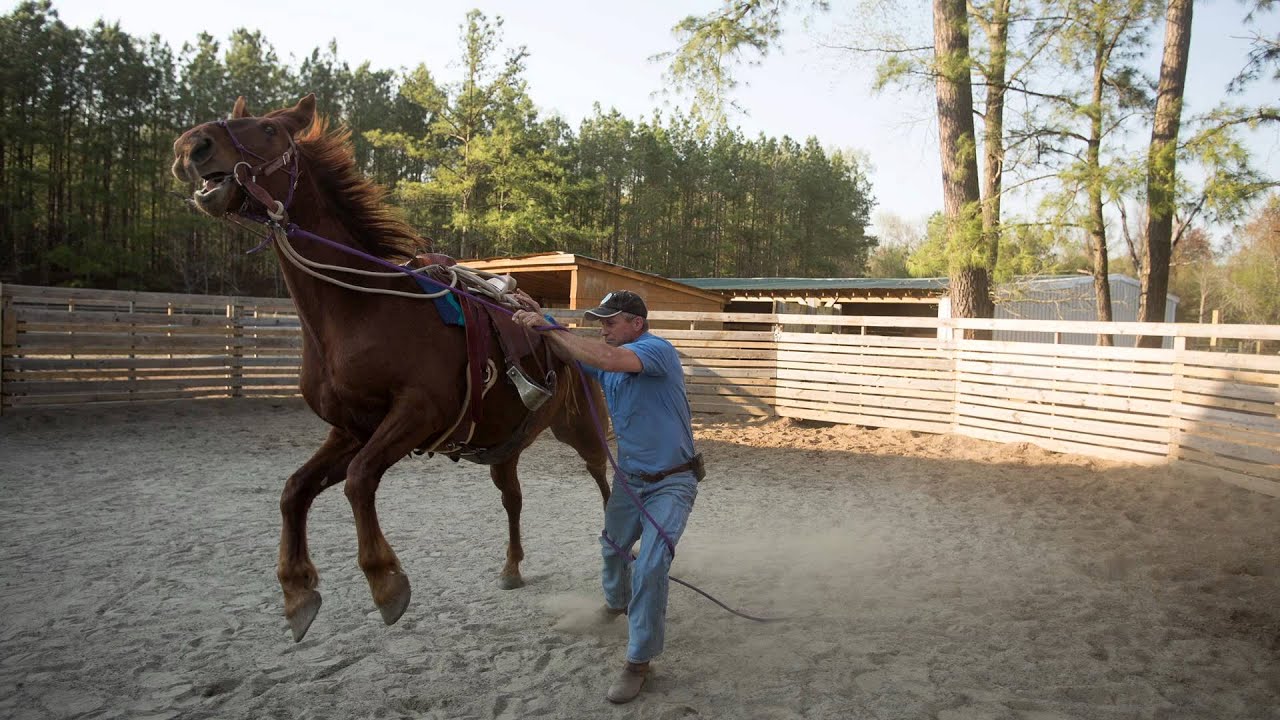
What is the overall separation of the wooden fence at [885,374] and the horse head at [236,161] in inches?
305

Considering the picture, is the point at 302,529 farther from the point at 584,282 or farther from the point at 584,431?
the point at 584,282

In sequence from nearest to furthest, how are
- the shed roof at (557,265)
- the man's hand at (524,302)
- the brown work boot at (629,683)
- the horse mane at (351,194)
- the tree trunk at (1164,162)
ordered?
the brown work boot at (629,683) < the horse mane at (351,194) < the man's hand at (524,302) < the tree trunk at (1164,162) < the shed roof at (557,265)

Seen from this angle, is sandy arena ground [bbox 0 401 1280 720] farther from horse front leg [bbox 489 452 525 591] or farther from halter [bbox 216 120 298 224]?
halter [bbox 216 120 298 224]

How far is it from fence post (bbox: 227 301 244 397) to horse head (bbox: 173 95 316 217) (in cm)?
1025

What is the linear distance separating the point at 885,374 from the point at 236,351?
33.4ft

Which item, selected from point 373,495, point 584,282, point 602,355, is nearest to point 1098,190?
point 584,282

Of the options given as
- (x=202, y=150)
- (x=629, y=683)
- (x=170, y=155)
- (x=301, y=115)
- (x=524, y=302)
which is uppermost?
(x=170, y=155)

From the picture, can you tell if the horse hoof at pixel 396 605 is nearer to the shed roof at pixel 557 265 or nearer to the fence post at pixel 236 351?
the fence post at pixel 236 351

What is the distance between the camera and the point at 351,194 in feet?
11.8

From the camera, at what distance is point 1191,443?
7.79m

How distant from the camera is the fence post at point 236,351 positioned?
12.3m

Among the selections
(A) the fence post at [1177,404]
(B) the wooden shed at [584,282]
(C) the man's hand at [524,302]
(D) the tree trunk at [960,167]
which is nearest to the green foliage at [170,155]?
(B) the wooden shed at [584,282]

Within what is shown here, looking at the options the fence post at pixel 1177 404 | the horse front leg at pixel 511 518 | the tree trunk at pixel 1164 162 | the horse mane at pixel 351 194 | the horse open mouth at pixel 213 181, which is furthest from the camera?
the tree trunk at pixel 1164 162

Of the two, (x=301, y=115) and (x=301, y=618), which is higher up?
(x=301, y=115)
